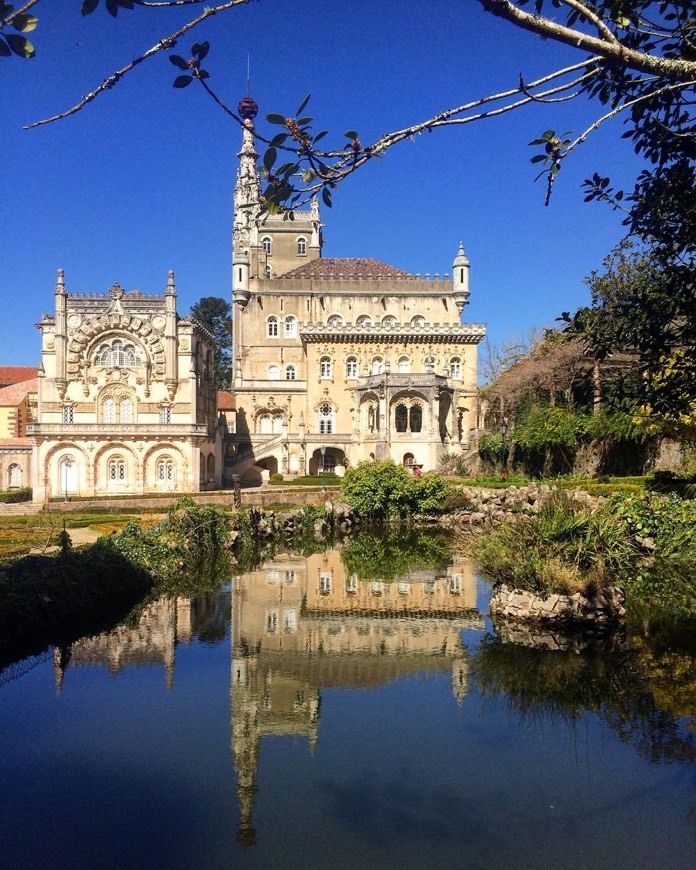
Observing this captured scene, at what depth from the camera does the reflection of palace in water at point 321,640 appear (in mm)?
8906

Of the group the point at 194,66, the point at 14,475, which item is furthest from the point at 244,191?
the point at 194,66

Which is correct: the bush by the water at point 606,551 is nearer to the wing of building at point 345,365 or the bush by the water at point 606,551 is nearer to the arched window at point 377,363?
the wing of building at point 345,365

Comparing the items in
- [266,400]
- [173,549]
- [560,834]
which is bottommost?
[560,834]

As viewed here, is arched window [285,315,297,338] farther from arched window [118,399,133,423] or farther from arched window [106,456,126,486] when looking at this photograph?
arched window [106,456,126,486]

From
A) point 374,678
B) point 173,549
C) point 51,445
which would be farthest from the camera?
point 51,445

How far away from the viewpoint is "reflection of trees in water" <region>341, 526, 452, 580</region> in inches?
754

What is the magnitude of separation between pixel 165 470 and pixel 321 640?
27.0 metres

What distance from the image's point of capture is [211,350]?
44406mm

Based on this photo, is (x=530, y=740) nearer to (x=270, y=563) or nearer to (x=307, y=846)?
(x=307, y=846)

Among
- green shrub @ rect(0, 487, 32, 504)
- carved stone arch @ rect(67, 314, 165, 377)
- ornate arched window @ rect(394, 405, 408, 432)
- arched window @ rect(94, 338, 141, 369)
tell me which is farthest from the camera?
ornate arched window @ rect(394, 405, 408, 432)

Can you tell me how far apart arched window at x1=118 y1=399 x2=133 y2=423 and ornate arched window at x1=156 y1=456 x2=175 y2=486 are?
3.07 metres

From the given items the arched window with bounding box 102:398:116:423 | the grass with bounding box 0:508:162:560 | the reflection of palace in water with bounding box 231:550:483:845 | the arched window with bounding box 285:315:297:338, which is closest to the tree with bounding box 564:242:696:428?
the reflection of palace in water with bounding box 231:550:483:845

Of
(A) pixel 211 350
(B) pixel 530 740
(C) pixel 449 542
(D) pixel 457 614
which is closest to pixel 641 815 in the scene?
(B) pixel 530 740

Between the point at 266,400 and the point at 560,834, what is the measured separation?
136 ft
